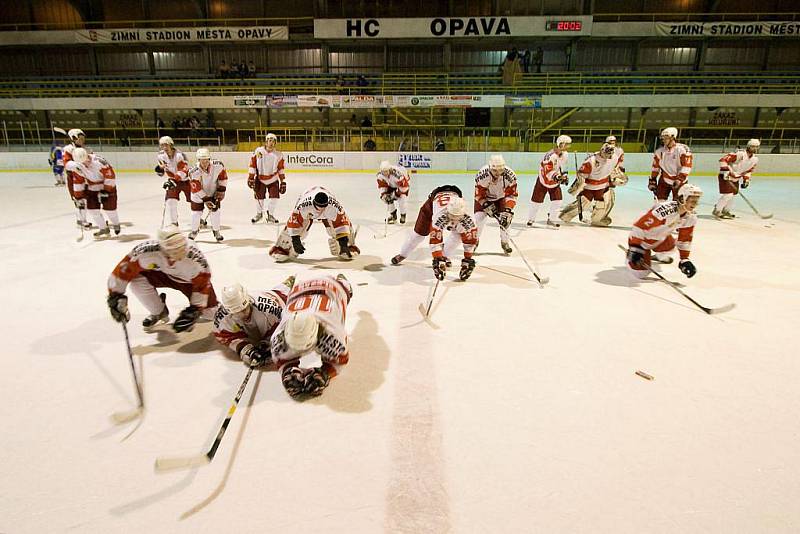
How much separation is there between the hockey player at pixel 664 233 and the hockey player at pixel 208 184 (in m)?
6.80

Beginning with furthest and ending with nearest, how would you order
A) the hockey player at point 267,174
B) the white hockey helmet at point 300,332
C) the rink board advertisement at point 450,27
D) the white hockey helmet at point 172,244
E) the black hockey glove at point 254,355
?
the rink board advertisement at point 450,27 → the hockey player at point 267,174 → the white hockey helmet at point 172,244 → the black hockey glove at point 254,355 → the white hockey helmet at point 300,332

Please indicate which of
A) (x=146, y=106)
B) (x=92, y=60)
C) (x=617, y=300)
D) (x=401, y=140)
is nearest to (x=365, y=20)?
(x=401, y=140)

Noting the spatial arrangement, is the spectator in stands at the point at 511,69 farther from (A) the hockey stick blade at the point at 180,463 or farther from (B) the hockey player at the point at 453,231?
(A) the hockey stick blade at the point at 180,463

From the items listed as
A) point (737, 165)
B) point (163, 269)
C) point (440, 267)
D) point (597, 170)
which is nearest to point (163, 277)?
point (163, 269)

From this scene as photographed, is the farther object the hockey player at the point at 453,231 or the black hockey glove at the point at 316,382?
the hockey player at the point at 453,231

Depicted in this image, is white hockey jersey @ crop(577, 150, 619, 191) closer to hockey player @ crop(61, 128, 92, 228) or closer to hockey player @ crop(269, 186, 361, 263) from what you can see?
hockey player @ crop(269, 186, 361, 263)

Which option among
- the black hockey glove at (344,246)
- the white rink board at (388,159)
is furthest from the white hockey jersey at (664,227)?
the white rink board at (388,159)

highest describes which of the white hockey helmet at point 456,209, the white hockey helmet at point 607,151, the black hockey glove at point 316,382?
the white hockey helmet at point 607,151

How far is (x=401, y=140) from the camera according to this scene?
68.4ft

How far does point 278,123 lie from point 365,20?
8.29 meters

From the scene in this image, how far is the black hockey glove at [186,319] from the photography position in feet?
13.4

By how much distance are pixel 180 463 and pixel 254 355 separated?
3.54 feet

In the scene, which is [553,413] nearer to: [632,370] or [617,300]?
[632,370]

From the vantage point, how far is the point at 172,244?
3900 mm
